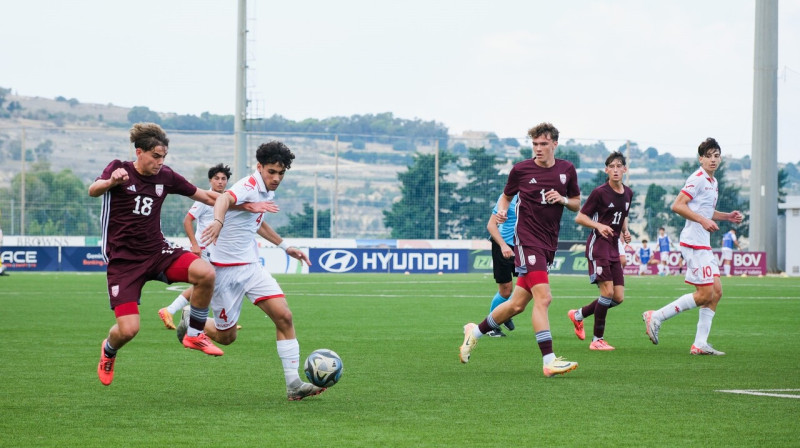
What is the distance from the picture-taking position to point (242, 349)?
12.1 meters

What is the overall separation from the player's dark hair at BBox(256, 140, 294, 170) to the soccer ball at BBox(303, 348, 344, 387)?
1.57m

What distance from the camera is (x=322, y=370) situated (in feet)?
26.7

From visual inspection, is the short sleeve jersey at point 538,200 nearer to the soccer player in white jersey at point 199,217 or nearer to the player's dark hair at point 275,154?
the player's dark hair at point 275,154

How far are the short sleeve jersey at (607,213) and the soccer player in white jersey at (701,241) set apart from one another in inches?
31.2

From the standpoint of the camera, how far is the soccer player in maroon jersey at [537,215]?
32.3 ft

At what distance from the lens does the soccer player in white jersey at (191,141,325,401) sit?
26.5 ft

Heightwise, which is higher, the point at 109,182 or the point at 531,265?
the point at 109,182

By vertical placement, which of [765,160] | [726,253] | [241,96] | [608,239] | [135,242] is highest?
[241,96]

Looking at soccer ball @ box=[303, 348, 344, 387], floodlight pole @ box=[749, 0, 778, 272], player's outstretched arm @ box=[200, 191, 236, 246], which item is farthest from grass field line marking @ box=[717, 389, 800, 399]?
floodlight pole @ box=[749, 0, 778, 272]

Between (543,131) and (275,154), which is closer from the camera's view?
(275,154)

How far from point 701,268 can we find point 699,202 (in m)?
0.78

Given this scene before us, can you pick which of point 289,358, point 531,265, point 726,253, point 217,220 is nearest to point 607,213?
point 531,265

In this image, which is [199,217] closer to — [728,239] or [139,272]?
[139,272]

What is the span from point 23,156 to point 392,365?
137 feet
